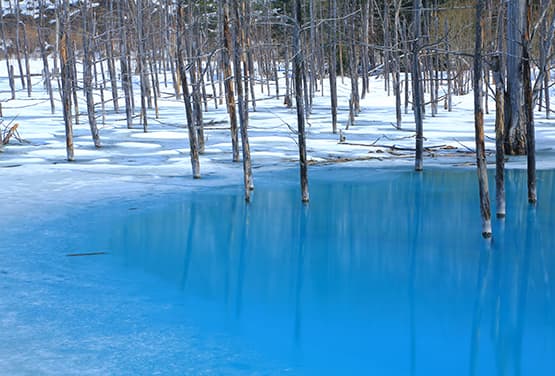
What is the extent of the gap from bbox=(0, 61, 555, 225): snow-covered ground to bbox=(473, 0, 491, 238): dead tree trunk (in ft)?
11.4

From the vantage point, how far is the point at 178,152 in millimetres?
21484

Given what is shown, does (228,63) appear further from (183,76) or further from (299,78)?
(299,78)

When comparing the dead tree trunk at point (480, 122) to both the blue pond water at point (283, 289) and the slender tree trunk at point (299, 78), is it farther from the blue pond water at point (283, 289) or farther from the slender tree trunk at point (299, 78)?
the slender tree trunk at point (299, 78)

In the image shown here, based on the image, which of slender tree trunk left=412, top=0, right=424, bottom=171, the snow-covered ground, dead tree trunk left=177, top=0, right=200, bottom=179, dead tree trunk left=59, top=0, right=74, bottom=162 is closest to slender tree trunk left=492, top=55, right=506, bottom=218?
the snow-covered ground

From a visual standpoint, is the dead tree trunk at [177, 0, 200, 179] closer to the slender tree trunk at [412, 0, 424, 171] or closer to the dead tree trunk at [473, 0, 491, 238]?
the slender tree trunk at [412, 0, 424, 171]

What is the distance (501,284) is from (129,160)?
13598 millimetres

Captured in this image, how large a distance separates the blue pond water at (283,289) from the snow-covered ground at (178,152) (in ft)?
6.51

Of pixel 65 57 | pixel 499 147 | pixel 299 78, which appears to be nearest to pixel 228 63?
pixel 299 78

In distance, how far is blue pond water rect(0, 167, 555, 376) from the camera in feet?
20.7

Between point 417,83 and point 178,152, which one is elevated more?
point 417,83

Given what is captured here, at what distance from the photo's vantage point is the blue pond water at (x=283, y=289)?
631 centimetres

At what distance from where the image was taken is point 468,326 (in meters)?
7.05

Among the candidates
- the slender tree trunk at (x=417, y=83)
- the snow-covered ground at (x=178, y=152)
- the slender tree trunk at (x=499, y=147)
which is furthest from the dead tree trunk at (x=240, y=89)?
the slender tree trunk at (x=499, y=147)

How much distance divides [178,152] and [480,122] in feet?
43.6
